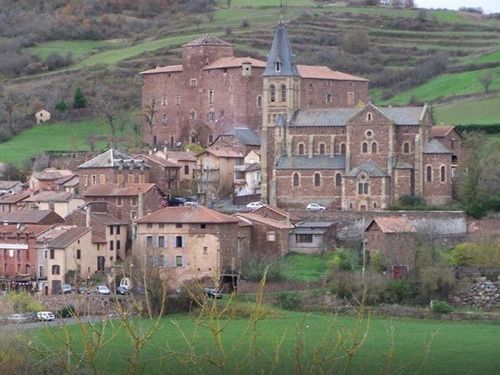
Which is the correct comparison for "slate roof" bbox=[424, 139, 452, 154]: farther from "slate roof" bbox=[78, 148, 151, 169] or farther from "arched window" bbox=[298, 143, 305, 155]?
"slate roof" bbox=[78, 148, 151, 169]

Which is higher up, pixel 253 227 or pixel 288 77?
pixel 288 77

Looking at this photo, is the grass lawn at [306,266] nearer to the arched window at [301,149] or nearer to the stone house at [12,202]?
the arched window at [301,149]

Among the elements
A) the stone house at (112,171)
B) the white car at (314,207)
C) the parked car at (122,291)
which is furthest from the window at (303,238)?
the stone house at (112,171)

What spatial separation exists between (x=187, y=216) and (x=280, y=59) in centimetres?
1168

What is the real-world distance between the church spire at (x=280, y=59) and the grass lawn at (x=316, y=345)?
63.9 feet

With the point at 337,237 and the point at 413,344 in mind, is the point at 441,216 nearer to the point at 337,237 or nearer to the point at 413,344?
the point at 337,237

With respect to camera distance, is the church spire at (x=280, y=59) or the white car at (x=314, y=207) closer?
the white car at (x=314, y=207)

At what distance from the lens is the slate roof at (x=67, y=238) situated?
70.2 m

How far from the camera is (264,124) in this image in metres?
78.1

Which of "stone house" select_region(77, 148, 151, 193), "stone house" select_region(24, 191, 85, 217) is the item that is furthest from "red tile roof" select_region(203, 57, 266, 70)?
"stone house" select_region(24, 191, 85, 217)

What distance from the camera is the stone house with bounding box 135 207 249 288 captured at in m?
69.4

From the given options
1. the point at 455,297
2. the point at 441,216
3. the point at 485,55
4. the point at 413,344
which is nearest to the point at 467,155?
the point at 441,216

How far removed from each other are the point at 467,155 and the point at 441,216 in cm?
652

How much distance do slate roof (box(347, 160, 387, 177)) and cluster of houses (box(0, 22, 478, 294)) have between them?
0.07 m
